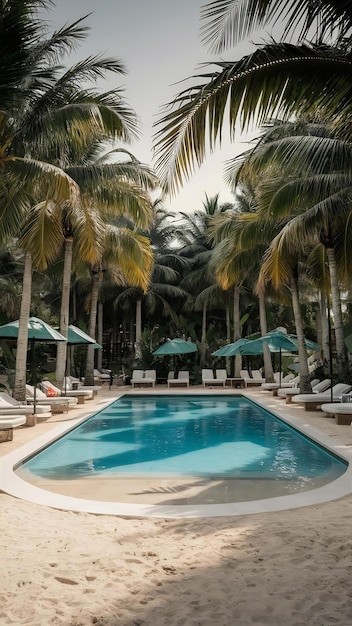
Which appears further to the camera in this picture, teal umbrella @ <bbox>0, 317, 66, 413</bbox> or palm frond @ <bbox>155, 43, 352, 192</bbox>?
teal umbrella @ <bbox>0, 317, 66, 413</bbox>

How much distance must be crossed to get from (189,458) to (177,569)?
5.27 metres

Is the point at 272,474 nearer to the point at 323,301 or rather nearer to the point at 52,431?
the point at 52,431

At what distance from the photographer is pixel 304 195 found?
11.3 m

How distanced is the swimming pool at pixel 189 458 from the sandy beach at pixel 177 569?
1.20 meters

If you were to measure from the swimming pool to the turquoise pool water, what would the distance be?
0.05 feet

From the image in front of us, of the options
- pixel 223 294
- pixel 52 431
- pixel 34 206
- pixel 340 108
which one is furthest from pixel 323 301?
pixel 340 108

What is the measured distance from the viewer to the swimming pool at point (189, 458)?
6160 millimetres

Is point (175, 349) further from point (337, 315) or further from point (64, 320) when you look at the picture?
point (337, 315)

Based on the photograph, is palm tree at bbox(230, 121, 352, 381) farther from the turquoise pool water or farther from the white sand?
the white sand

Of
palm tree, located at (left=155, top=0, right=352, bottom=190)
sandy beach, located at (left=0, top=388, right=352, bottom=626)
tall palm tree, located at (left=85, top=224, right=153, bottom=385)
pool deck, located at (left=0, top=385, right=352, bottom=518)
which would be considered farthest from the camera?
tall palm tree, located at (left=85, top=224, right=153, bottom=385)

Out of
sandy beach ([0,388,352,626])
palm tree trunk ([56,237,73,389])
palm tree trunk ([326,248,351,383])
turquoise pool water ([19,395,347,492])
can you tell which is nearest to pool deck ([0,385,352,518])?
sandy beach ([0,388,352,626])

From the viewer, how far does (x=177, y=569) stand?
3.40 metres

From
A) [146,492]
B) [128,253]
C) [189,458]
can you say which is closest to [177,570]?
[146,492]

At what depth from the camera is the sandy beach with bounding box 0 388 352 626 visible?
9.07 feet
